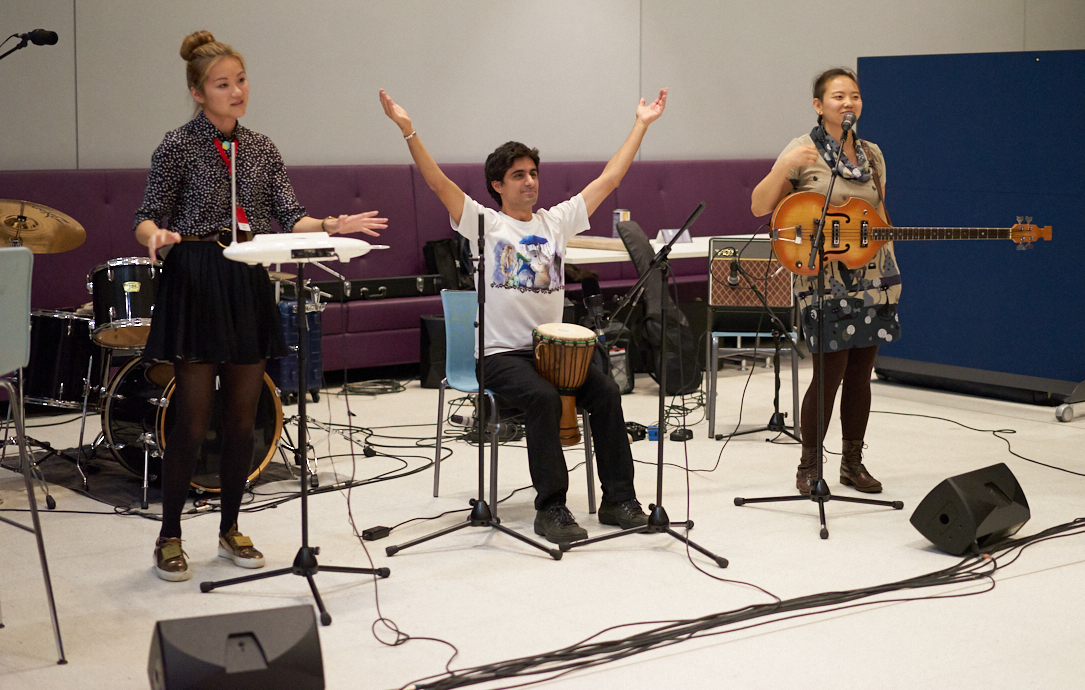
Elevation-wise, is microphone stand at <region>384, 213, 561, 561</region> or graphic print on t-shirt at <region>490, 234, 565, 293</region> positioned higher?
graphic print on t-shirt at <region>490, 234, 565, 293</region>

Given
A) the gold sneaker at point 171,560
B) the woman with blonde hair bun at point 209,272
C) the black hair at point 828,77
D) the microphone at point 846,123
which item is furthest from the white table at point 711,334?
the gold sneaker at point 171,560

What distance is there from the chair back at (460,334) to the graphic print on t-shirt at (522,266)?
0.41m

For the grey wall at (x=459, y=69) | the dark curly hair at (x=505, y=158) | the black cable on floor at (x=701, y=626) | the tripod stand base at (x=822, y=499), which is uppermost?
the grey wall at (x=459, y=69)

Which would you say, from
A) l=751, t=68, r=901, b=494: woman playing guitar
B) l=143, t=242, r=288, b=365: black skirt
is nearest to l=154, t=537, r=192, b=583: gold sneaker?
l=143, t=242, r=288, b=365: black skirt

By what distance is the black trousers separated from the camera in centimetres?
379

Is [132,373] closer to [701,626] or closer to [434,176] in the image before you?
[434,176]

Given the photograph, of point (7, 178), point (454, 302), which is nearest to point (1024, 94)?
point (454, 302)

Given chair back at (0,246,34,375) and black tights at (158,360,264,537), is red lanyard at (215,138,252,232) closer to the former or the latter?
black tights at (158,360,264,537)

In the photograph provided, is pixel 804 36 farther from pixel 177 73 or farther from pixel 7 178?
pixel 7 178

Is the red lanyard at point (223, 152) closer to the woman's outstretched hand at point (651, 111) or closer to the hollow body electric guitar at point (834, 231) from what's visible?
the woman's outstretched hand at point (651, 111)

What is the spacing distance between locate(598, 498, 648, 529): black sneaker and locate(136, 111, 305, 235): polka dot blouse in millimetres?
1552

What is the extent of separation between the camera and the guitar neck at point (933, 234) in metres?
4.06

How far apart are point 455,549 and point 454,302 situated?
1.08m

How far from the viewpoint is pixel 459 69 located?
7.64 meters
